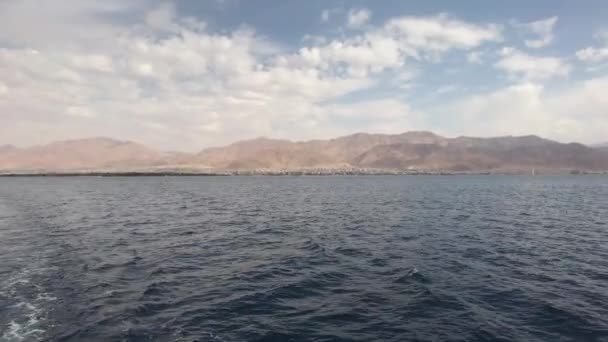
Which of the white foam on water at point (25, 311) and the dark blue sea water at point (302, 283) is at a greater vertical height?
the white foam on water at point (25, 311)

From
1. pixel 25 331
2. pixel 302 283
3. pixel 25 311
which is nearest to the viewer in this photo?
pixel 25 331

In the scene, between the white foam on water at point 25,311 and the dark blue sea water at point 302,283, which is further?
the dark blue sea water at point 302,283

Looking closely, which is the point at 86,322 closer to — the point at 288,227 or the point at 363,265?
the point at 363,265

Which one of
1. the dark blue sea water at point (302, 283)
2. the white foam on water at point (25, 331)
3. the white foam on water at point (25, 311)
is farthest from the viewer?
the dark blue sea water at point (302, 283)

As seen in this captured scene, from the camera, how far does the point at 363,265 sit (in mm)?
25609

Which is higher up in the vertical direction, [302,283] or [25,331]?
[25,331]

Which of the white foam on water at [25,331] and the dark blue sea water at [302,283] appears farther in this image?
the dark blue sea water at [302,283]

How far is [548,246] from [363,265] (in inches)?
714

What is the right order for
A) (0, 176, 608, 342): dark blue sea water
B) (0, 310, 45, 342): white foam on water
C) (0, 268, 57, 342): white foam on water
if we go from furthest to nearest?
(0, 176, 608, 342): dark blue sea water, (0, 268, 57, 342): white foam on water, (0, 310, 45, 342): white foam on water

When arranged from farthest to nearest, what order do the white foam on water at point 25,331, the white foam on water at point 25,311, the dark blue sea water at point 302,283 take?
the dark blue sea water at point 302,283 < the white foam on water at point 25,311 < the white foam on water at point 25,331

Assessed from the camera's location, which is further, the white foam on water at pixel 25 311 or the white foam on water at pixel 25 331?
the white foam on water at pixel 25 311

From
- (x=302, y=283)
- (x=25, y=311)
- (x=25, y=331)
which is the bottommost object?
(x=302, y=283)

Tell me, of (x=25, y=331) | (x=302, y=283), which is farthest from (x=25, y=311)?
(x=302, y=283)

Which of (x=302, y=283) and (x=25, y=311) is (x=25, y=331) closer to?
(x=25, y=311)
